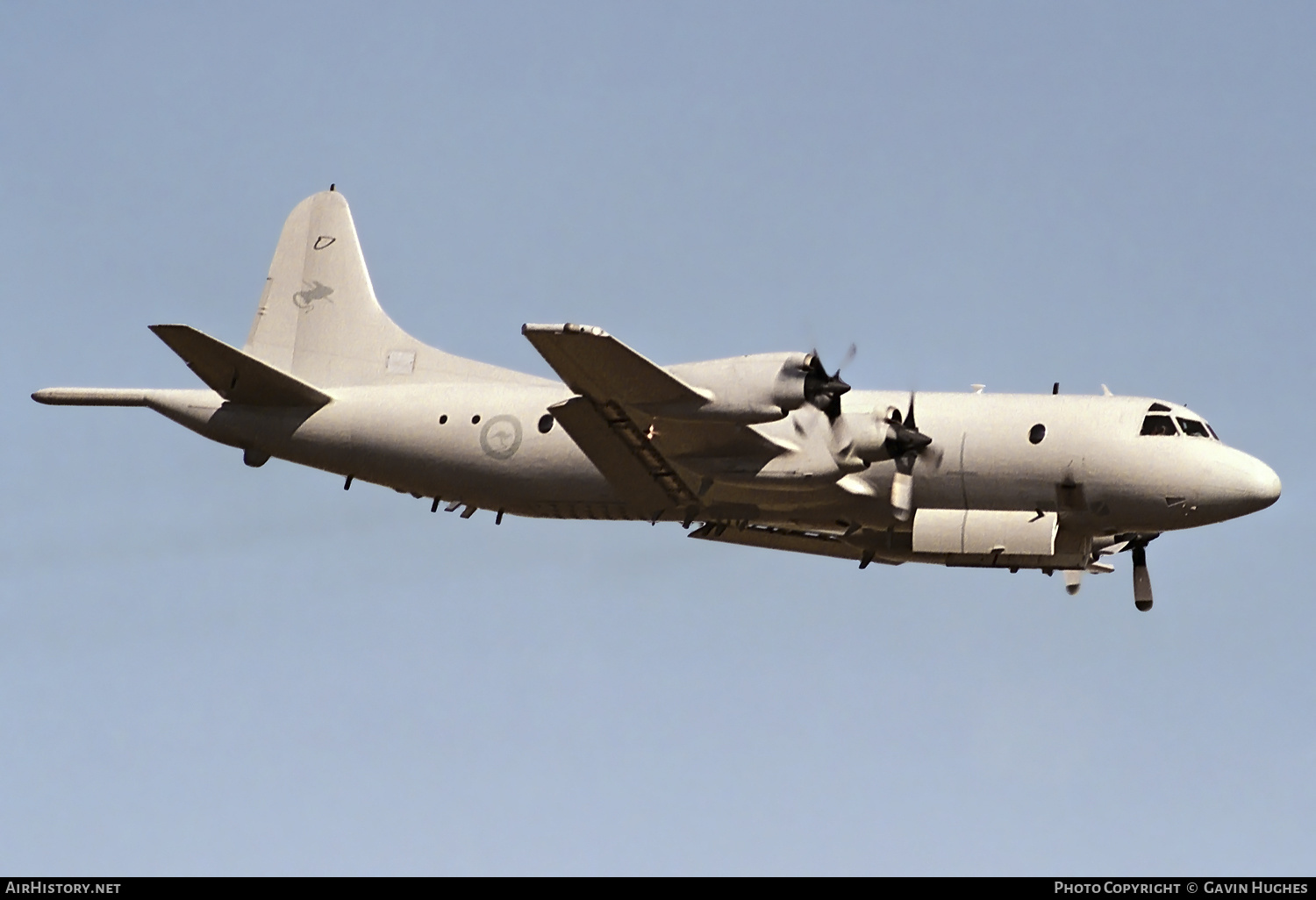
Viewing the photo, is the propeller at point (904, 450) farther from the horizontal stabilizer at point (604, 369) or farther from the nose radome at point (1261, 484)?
the nose radome at point (1261, 484)

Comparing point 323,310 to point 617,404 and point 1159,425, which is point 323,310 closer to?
point 617,404

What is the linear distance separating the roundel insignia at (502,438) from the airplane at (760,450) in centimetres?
3

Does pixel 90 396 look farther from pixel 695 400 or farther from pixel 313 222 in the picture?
pixel 695 400

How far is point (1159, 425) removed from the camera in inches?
1088

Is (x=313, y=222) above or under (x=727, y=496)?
above

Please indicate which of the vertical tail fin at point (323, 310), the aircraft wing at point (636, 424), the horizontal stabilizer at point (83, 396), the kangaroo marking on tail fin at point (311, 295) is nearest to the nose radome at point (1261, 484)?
the aircraft wing at point (636, 424)

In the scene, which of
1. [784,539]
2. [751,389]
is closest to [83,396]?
[751,389]

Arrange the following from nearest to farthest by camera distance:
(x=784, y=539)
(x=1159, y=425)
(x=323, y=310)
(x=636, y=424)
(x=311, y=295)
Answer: (x=636, y=424)
(x=1159, y=425)
(x=784, y=539)
(x=323, y=310)
(x=311, y=295)

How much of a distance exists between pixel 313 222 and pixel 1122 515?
15106mm

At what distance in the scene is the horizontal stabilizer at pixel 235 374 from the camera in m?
28.5

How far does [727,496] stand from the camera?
91.8 feet

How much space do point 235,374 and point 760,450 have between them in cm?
860
